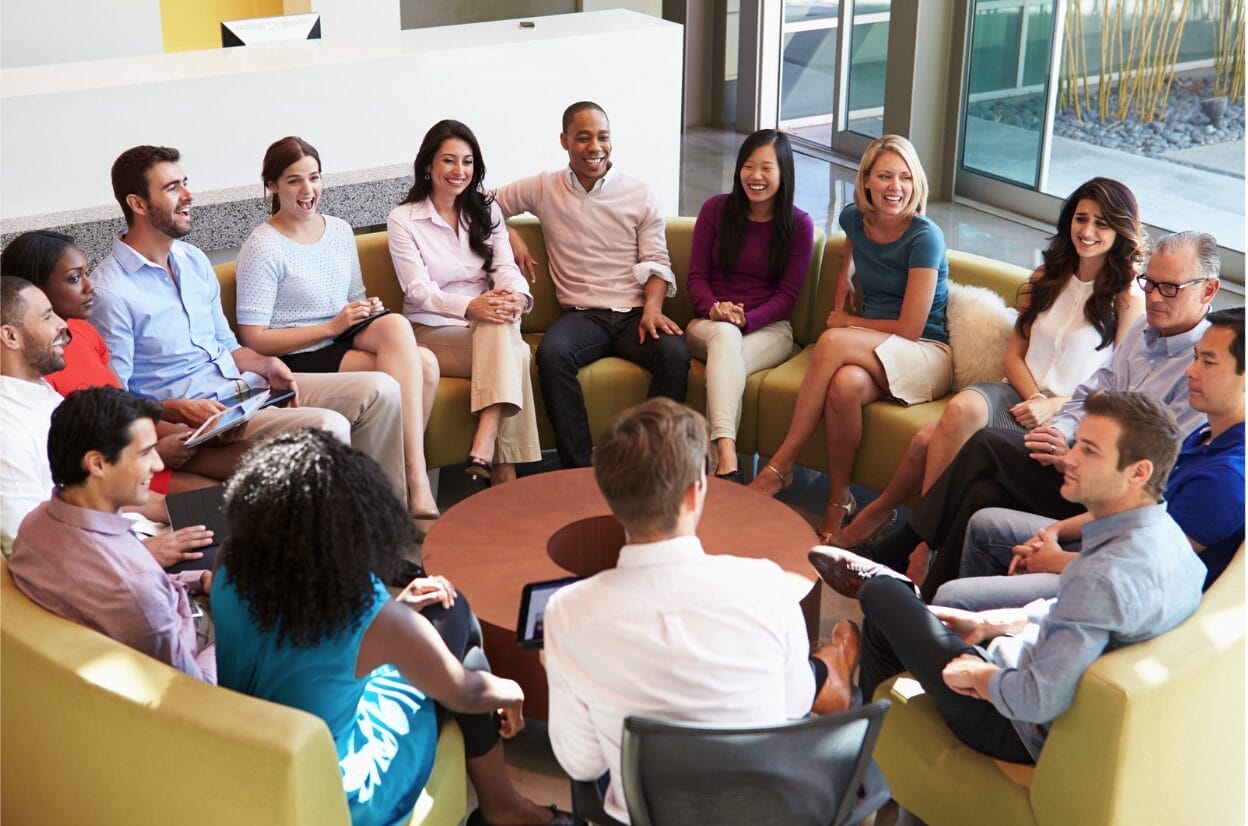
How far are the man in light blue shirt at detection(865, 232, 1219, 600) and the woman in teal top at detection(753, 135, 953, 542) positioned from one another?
0.48 metres

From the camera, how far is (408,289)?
4.35 metres

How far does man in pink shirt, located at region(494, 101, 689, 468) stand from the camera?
170 inches

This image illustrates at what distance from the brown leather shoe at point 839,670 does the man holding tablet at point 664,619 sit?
1.37 ft

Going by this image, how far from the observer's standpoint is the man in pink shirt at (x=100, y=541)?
2.34 metres

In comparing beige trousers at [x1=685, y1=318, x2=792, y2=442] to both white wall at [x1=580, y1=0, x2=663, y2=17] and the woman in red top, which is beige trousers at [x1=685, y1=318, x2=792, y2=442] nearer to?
the woman in red top

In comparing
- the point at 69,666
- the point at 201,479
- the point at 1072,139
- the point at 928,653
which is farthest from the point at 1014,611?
the point at 1072,139

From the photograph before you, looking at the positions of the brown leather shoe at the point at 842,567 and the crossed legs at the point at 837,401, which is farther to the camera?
the crossed legs at the point at 837,401

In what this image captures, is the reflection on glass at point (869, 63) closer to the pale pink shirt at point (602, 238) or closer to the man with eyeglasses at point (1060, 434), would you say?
the pale pink shirt at point (602, 238)

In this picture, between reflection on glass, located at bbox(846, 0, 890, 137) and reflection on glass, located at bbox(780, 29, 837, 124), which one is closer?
reflection on glass, located at bbox(846, 0, 890, 137)

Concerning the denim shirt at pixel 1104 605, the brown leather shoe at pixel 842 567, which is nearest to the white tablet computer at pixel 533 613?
the denim shirt at pixel 1104 605

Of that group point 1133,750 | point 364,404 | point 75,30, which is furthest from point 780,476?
point 75,30

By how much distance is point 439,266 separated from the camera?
439cm

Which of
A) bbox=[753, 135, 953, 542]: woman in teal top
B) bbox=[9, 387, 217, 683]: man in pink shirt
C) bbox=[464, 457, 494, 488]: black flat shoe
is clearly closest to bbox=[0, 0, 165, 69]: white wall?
bbox=[464, 457, 494, 488]: black flat shoe

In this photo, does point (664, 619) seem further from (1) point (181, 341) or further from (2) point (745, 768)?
(1) point (181, 341)
